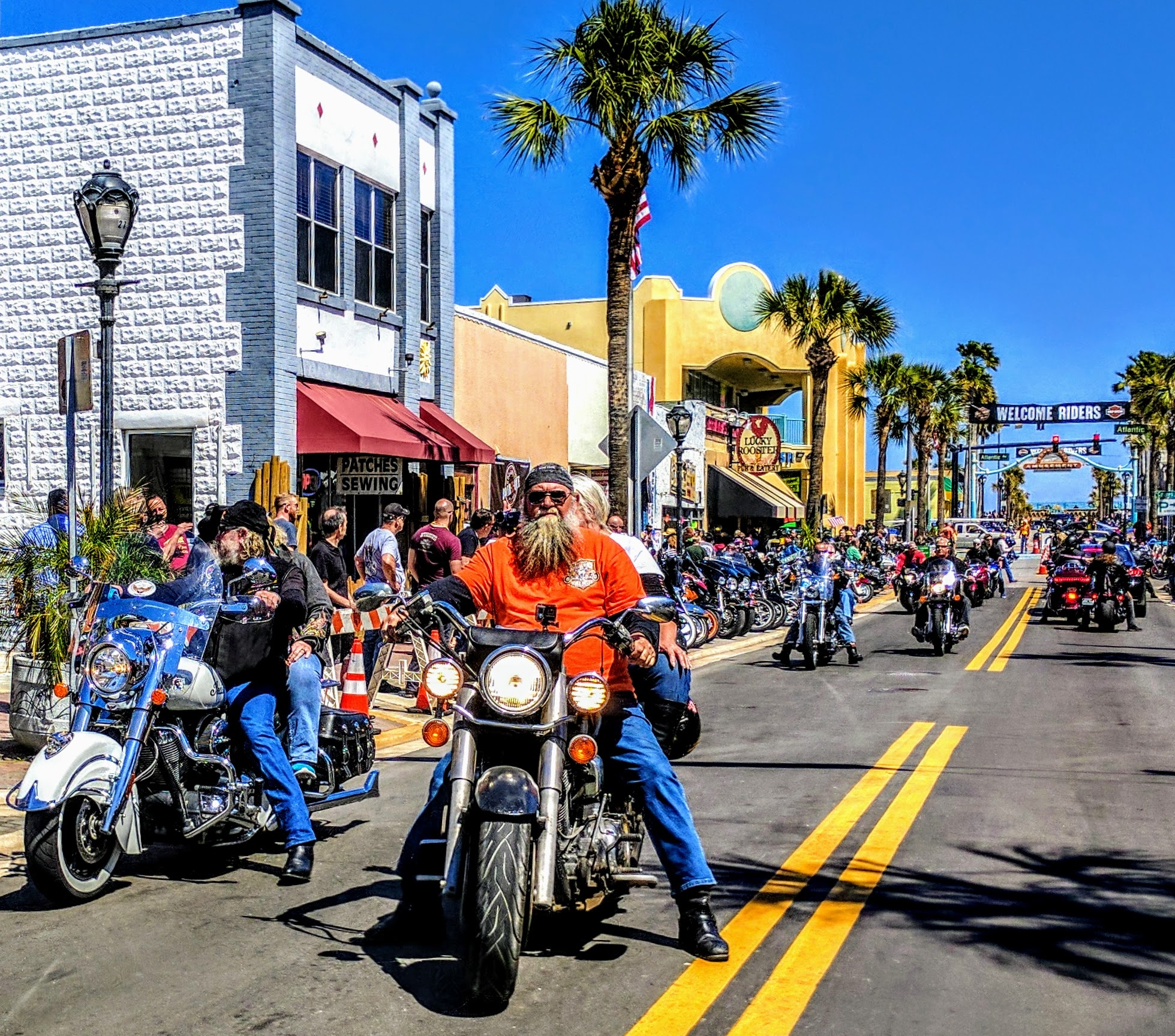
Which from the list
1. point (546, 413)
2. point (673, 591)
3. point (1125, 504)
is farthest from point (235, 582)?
point (1125, 504)

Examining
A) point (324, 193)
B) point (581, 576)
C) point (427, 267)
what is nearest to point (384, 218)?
point (427, 267)

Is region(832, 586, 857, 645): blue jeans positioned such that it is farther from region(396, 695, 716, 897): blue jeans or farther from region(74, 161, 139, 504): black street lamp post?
region(396, 695, 716, 897): blue jeans

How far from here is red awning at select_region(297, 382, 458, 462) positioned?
1886cm

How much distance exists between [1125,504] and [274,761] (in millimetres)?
134636

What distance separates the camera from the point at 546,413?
29.9 metres

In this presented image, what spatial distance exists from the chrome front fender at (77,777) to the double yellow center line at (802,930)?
2.54 m

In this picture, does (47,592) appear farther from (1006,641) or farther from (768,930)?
(1006,641)

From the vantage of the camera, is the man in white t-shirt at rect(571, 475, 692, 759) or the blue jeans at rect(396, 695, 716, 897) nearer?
the blue jeans at rect(396, 695, 716, 897)

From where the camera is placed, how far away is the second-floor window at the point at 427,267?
2289cm

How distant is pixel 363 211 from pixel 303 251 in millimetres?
1853

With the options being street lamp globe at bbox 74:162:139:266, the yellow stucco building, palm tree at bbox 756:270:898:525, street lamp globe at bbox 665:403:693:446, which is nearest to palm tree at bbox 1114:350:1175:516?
the yellow stucco building

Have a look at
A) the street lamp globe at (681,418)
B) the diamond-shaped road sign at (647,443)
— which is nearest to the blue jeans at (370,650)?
the diamond-shaped road sign at (647,443)

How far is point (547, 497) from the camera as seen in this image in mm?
5176

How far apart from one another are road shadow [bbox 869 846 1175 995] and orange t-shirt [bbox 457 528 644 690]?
1763mm
